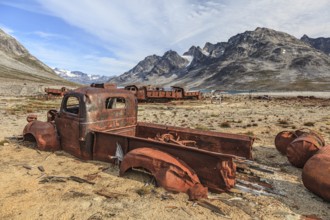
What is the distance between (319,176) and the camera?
4434 millimetres

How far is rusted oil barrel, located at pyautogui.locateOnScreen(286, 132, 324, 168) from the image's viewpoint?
233 inches

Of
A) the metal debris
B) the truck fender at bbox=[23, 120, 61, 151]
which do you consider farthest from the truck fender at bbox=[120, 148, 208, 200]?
the truck fender at bbox=[23, 120, 61, 151]

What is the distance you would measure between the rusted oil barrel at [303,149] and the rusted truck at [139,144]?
112cm

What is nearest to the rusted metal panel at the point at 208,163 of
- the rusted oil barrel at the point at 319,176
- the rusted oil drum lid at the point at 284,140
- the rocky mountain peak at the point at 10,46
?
the rusted oil barrel at the point at 319,176

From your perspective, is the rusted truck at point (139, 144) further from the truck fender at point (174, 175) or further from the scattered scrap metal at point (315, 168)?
the scattered scrap metal at point (315, 168)

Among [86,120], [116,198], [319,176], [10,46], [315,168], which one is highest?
[10,46]

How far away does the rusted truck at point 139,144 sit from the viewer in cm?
458

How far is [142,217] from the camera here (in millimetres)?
3867

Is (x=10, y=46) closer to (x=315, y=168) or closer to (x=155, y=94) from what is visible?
(x=155, y=94)

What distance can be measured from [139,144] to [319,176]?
352cm

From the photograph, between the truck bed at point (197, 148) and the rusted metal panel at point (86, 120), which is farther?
the rusted metal panel at point (86, 120)

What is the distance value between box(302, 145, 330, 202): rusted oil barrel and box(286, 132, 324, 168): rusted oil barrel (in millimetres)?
1284

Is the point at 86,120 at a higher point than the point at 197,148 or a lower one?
higher

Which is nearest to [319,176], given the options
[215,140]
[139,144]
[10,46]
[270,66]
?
[215,140]
